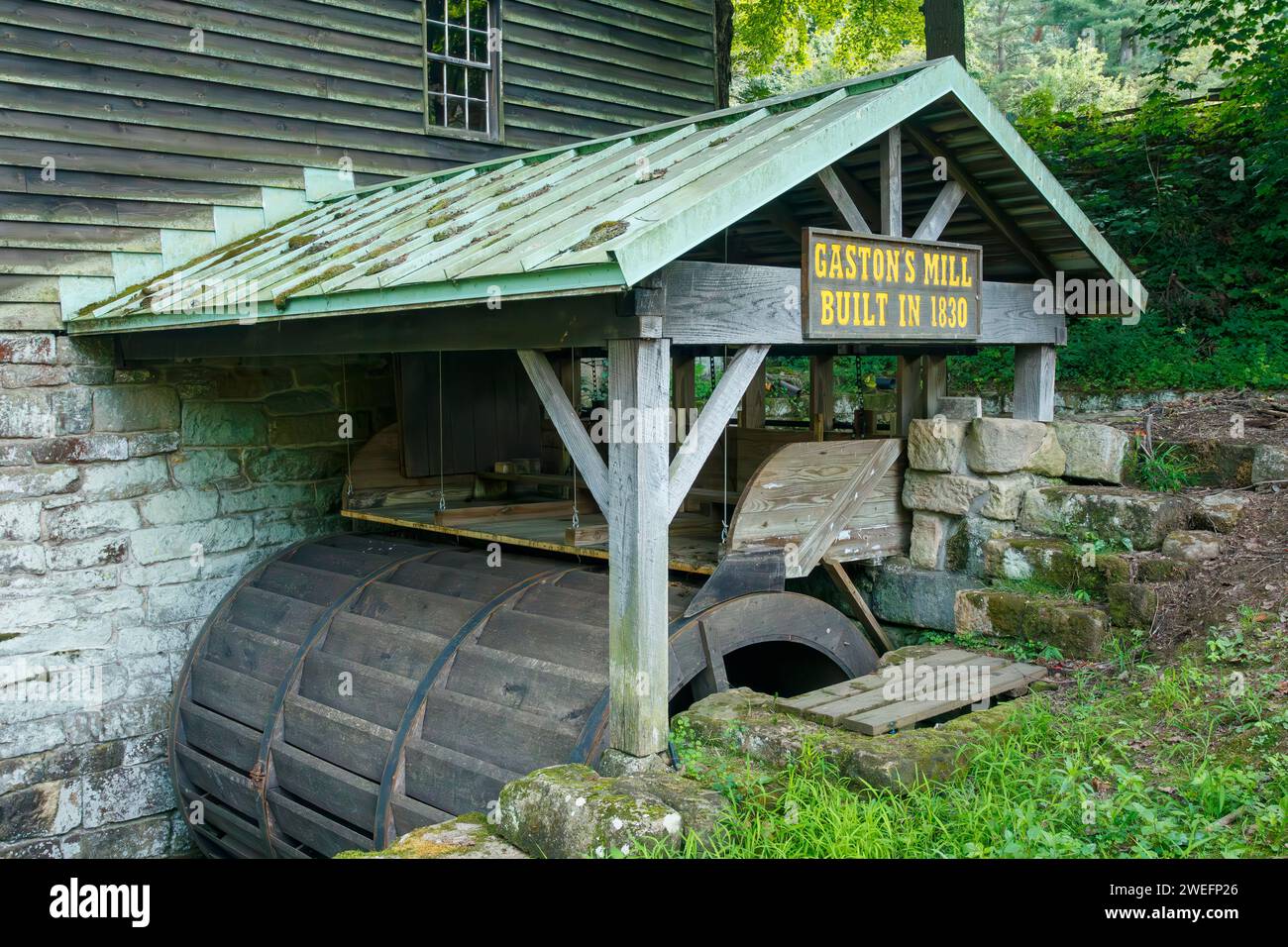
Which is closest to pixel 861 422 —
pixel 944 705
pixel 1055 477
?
pixel 1055 477

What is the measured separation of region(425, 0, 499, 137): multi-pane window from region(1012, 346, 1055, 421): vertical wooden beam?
4.68 m

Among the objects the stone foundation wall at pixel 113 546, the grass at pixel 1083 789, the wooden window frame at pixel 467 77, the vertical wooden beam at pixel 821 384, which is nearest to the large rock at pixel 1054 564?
the grass at pixel 1083 789

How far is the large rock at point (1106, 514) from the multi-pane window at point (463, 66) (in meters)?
5.35

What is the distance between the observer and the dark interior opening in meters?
6.21

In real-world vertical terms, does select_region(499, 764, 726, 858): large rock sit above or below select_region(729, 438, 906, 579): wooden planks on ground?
below

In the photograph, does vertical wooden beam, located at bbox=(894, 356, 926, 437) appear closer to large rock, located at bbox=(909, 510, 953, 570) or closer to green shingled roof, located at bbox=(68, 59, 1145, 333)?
large rock, located at bbox=(909, 510, 953, 570)

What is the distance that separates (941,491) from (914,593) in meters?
0.60

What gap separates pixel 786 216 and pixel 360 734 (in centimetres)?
377

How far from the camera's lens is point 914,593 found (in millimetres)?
6246

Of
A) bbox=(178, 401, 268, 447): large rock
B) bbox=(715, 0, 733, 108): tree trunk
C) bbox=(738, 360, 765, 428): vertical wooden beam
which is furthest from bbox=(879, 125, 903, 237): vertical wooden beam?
bbox=(715, 0, 733, 108): tree trunk

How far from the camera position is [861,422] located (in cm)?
720

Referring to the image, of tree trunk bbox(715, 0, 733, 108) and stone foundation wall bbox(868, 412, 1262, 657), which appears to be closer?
stone foundation wall bbox(868, 412, 1262, 657)

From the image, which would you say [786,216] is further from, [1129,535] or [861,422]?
[1129,535]

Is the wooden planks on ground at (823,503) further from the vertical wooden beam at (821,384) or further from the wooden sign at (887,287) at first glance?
the wooden sign at (887,287)
